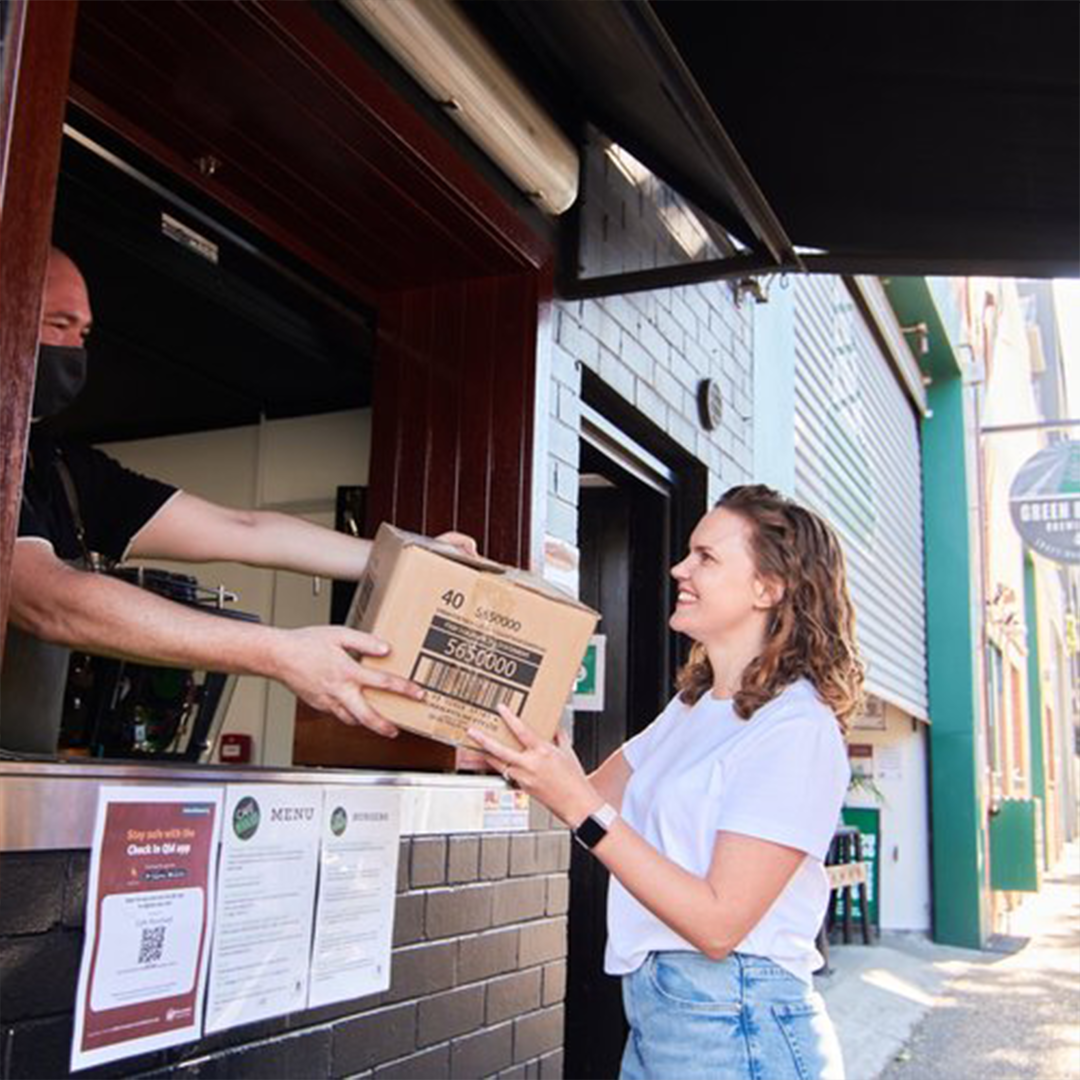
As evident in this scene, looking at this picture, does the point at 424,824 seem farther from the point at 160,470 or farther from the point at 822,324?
the point at 822,324

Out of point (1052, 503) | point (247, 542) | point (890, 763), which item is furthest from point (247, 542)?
point (1052, 503)

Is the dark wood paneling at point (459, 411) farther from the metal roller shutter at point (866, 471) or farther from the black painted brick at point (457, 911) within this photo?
the metal roller shutter at point (866, 471)

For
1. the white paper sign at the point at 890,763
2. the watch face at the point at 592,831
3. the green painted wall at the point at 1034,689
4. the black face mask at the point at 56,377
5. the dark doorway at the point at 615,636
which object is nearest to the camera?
the watch face at the point at 592,831

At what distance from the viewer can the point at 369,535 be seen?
3.67 m

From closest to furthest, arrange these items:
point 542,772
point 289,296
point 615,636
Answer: point 542,772
point 289,296
point 615,636

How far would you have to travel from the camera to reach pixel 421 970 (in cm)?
299

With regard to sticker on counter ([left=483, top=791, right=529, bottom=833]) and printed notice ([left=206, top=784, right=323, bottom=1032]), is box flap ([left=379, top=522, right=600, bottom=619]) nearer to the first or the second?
printed notice ([left=206, top=784, right=323, bottom=1032])

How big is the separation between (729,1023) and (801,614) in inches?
28.0

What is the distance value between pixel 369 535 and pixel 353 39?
1468mm

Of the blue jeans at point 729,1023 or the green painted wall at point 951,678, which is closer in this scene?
the blue jeans at point 729,1023

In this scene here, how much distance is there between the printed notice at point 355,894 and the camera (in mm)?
2652

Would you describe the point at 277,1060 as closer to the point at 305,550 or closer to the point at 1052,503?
the point at 305,550

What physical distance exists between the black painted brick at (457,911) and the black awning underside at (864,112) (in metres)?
2.01

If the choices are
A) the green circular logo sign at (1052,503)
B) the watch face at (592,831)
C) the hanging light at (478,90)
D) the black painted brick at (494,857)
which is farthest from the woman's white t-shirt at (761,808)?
the green circular logo sign at (1052,503)
